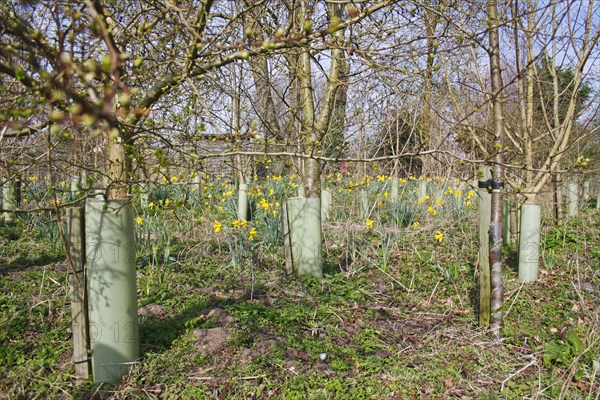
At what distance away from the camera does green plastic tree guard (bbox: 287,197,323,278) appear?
3.78m

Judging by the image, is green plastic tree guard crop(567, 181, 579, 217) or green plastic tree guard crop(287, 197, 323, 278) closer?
green plastic tree guard crop(287, 197, 323, 278)

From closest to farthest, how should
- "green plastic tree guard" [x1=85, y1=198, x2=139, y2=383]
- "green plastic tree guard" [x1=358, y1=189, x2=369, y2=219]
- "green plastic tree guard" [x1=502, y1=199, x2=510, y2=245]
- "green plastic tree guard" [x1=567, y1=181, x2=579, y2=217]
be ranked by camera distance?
"green plastic tree guard" [x1=85, y1=198, x2=139, y2=383] → "green plastic tree guard" [x1=502, y1=199, x2=510, y2=245] → "green plastic tree guard" [x1=358, y1=189, x2=369, y2=219] → "green plastic tree guard" [x1=567, y1=181, x2=579, y2=217]

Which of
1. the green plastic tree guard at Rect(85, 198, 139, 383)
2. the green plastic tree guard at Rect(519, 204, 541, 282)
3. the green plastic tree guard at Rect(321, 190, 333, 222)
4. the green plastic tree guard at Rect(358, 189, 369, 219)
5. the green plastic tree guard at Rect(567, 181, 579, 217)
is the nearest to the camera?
Answer: the green plastic tree guard at Rect(85, 198, 139, 383)

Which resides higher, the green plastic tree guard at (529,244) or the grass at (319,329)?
the green plastic tree guard at (529,244)

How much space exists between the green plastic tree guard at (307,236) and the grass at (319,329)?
0.41 ft

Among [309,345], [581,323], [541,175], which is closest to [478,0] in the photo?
[541,175]

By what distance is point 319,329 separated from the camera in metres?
2.95

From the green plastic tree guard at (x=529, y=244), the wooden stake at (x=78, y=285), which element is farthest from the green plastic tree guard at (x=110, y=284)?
the green plastic tree guard at (x=529, y=244)

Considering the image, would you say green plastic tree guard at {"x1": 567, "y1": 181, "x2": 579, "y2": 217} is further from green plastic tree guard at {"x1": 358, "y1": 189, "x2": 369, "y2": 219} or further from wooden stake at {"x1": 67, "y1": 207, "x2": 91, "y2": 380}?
wooden stake at {"x1": 67, "y1": 207, "x2": 91, "y2": 380}

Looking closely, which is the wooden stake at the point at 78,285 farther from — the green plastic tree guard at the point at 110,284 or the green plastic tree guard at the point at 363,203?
the green plastic tree guard at the point at 363,203

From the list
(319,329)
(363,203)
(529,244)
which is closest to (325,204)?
(363,203)

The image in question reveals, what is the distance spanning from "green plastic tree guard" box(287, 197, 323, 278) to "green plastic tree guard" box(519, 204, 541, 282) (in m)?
1.72

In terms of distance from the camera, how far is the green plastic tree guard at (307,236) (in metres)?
3.78

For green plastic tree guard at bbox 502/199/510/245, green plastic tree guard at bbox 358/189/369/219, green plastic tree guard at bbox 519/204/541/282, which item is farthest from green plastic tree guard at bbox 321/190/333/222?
green plastic tree guard at bbox 519/204/541/282
